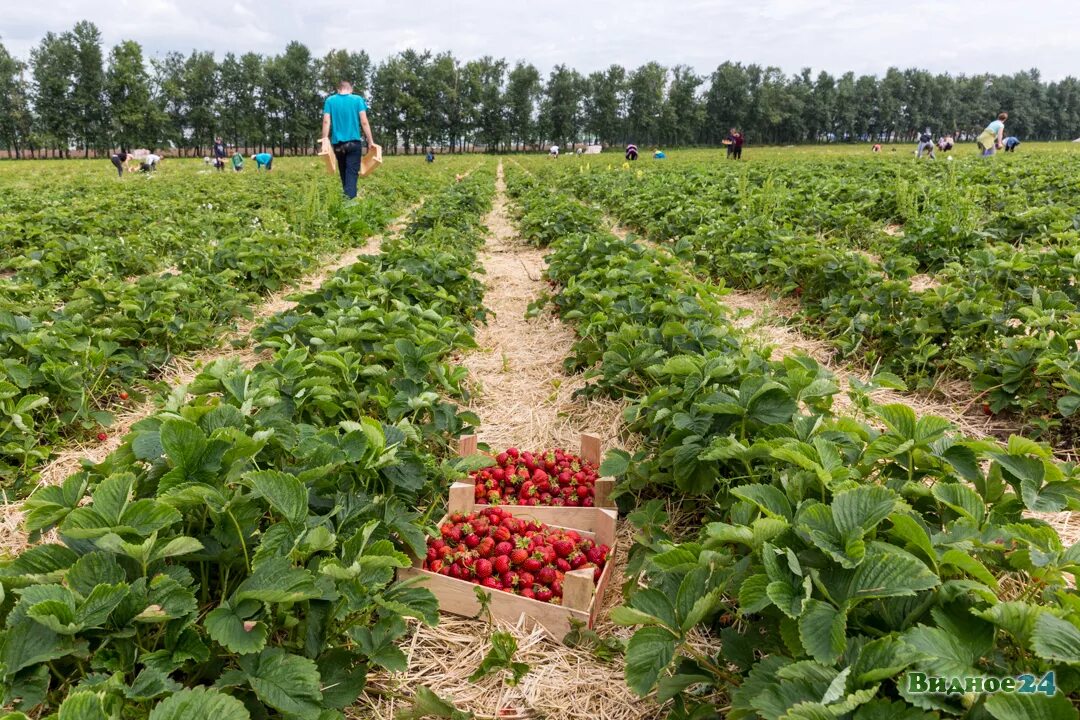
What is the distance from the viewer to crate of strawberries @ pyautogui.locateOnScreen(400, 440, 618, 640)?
2.22 m

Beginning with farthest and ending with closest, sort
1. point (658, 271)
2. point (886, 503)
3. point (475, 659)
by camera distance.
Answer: point (658, 271), point (475, 659), point (886, 503)

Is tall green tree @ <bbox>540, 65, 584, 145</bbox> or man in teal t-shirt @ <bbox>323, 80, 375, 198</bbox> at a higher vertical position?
tall green tree @ <bbox>540, 65, 584, 145</bbox>

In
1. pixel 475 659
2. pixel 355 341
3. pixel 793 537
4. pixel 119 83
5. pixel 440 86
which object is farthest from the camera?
pixel 440 86

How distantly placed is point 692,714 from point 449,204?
386 inches

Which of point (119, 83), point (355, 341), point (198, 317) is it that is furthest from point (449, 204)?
point (119, 83)

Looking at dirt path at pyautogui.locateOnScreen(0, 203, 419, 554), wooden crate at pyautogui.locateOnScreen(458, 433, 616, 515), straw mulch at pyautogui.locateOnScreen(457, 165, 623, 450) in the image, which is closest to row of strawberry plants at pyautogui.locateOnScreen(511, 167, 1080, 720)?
wooden crate at pyautogui.locateOnScreen(458, 433, 616, 515)

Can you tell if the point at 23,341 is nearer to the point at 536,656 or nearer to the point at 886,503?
the point at 536,656

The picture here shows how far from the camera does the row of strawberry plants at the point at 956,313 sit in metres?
3.47

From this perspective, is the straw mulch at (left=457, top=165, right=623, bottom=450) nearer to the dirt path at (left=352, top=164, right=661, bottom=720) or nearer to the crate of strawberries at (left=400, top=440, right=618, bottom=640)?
the dirt path at (left=352, top=164, right=661, bottom=720)

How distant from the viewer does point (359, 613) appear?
194 centimetres

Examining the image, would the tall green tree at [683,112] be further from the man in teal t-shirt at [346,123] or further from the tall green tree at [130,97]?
the man in teal t-shirt at [346,123]

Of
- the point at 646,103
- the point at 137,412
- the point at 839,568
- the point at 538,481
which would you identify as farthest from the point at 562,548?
the point at 646,103

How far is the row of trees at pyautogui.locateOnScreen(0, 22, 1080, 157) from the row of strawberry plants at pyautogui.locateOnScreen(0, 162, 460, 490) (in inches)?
2724

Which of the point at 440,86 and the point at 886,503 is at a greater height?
the point at 440,86
